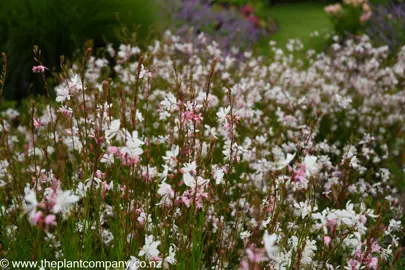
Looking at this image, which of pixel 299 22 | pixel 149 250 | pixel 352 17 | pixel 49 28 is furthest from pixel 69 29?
pixel 299 22

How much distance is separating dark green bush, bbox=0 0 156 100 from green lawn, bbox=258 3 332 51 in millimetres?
3314

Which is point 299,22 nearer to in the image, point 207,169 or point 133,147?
point 207,169

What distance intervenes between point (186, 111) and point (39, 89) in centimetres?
465

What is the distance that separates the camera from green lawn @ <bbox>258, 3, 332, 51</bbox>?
10469 mm

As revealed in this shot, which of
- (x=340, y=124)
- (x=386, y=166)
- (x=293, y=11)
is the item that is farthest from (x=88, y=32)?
(x=293, y=11)

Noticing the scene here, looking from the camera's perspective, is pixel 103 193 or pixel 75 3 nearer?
pixel 103 193

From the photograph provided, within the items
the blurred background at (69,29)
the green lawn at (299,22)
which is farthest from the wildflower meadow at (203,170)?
the green lawn at (299,22)

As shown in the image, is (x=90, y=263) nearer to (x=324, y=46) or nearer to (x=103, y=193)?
(x=103, y=193)

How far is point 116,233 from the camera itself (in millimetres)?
1995

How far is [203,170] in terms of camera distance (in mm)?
2107

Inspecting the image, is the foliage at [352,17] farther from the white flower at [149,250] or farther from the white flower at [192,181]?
the white flower at [149,250]

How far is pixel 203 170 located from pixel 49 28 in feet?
14.7

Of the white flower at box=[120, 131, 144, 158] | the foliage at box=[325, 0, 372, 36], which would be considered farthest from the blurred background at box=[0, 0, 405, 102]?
the white flower at box=[120, 131, 144, 158]

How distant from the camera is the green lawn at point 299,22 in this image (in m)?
10.5
